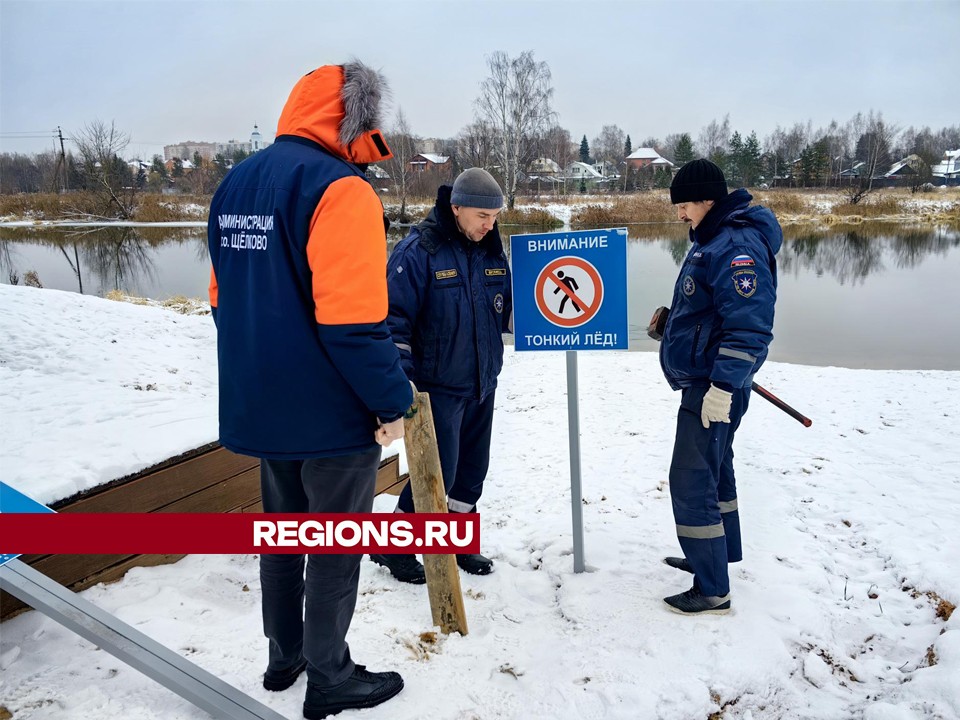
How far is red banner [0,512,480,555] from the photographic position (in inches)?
79.9

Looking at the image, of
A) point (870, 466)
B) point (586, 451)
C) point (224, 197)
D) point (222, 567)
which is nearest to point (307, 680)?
point (222, 567)

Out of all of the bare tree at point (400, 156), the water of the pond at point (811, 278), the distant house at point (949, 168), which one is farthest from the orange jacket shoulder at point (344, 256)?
→ the distant house at point (949, 168)

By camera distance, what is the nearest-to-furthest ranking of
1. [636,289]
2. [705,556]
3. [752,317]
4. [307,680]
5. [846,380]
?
[307,680], [752,317], [705,556], [846,380], [636,289]

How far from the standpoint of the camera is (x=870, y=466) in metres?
4.49

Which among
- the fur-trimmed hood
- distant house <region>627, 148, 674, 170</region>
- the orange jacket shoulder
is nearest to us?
the orange jacket shoulder

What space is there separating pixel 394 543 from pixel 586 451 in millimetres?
2469

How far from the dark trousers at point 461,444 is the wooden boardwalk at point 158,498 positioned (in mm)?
847

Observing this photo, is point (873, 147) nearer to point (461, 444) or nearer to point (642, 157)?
point (642, 157)

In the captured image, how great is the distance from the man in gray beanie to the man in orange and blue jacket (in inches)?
32.0

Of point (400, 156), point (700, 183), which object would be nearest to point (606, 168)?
point (400, 156)

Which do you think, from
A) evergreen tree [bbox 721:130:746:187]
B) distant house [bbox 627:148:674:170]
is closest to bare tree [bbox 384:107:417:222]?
evergreen tree [bbox 721:130:746:187]

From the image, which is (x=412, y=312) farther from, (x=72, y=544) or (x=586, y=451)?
(x=586, y=451)

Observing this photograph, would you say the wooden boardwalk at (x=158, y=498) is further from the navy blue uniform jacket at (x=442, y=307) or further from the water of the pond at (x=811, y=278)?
the water of the pond at (x=811, y=278)

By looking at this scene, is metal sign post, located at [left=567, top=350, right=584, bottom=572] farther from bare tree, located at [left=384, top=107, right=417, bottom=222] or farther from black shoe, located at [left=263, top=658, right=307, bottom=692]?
bare tree, located at [left=384, top=107, right=417, bottom=222]
